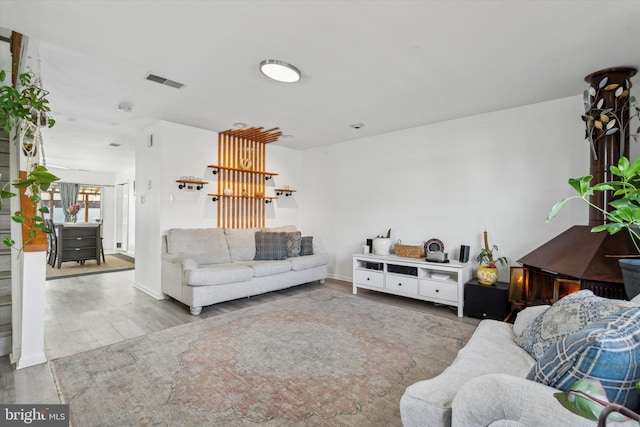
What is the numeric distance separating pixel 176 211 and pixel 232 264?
1.13 meters

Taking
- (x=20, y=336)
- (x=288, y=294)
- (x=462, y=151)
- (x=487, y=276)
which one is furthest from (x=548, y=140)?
(x=20, y=336)

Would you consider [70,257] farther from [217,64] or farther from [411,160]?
[411,160]

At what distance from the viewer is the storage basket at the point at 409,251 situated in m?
4.11

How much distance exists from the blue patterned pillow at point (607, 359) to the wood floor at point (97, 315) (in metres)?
2.58

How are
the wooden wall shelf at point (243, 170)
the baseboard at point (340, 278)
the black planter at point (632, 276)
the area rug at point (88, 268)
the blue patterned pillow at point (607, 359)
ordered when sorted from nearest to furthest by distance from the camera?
the blue patterned pillow at point (607, 359) < the black planter at point (632, 276) < the wooden wall shelf at point (243, 170) < the baseboard at point (340, 278) < the area rug at point (88, 268)

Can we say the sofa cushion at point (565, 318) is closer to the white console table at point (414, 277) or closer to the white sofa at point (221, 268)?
the white console table at point (414, 277)

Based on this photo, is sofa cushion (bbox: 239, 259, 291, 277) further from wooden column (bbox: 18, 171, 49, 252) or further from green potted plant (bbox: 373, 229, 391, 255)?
wooden column (bbox: 18, 171, 49, 252)

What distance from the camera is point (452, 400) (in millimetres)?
1162

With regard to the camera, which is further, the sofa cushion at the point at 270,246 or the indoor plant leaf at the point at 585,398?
the sofa cushion at the point at 270,246

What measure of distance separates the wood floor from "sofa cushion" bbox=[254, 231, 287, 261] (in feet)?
1.79

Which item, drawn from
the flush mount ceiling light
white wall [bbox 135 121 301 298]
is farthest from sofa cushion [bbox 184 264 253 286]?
the flush mount ceiling light

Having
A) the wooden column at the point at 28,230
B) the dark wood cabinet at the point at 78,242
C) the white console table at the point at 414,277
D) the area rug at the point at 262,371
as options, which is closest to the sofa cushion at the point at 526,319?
the area rug at the point at 262,371

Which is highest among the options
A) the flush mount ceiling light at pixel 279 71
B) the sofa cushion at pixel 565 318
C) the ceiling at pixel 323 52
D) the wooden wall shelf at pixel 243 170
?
the ceiling at pixel 323 52

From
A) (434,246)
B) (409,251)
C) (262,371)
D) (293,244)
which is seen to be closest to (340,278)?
(293,244)
